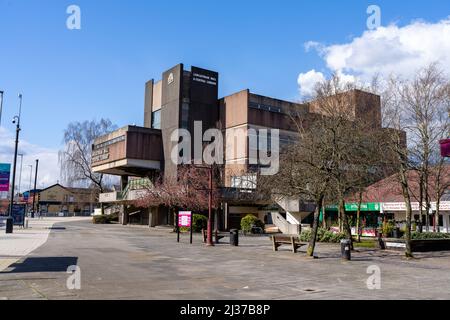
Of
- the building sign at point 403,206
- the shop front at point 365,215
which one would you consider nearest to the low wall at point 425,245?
the building sign at point 403,206

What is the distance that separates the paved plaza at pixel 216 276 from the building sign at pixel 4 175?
1340 cm

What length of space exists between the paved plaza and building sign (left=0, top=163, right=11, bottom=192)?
13.4 metres

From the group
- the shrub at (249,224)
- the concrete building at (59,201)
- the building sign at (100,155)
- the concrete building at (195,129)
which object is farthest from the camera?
the concrete building at (59,201)

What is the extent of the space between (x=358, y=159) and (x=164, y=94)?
40030mm

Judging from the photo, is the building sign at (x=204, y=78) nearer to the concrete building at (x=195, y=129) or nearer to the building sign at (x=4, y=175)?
the concrete building at (x=195, y=129)

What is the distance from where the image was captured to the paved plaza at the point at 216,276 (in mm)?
10328

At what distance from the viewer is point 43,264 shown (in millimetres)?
15227

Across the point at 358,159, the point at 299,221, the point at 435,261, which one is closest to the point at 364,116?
the point at 358,159

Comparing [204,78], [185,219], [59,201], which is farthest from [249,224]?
[59,201]

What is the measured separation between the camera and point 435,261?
736 inches

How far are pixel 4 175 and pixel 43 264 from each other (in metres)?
20.1

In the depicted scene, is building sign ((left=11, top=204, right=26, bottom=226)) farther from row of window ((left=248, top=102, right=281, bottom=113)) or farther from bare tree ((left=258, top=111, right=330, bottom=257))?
row of window ((left=248, top=102, right=281, bottom=113))

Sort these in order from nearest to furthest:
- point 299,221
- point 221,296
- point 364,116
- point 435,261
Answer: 1. point 221,296
2. point 435,261
3. point 364,116
4. point 299,221
